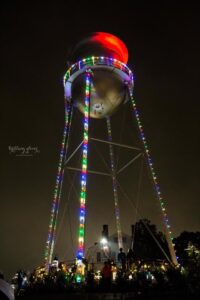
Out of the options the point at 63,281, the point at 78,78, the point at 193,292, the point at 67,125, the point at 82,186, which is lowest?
the point at 193,292

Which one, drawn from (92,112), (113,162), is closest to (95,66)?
(92,112)

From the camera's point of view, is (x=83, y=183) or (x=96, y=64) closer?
→ (x=83, y=183)

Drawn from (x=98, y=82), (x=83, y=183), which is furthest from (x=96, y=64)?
Answer: (x=83, y=183)

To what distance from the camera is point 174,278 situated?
9.67 m

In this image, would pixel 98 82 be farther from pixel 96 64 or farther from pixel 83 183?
pixel 83 183

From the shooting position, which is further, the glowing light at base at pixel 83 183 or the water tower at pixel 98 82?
the water tower at pixel 98 82

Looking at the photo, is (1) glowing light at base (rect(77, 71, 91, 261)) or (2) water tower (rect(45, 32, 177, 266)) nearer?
(1) glowing light at base (rect(77, 71, 91, 261))

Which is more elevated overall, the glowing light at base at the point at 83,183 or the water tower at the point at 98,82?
the water tower at the point at 98,82

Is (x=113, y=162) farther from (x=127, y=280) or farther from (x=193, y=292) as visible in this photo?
(x=193, y=292)

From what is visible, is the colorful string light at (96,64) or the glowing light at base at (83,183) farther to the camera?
the colorful string light at (96,64)

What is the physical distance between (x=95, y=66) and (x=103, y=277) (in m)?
13.0

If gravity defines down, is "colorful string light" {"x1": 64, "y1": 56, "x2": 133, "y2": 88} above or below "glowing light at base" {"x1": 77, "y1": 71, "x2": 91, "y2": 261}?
above

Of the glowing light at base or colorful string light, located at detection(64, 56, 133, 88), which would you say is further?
colorful string light, located at detection(64, 56, 133, 88)

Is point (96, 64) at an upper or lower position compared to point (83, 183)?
upper
